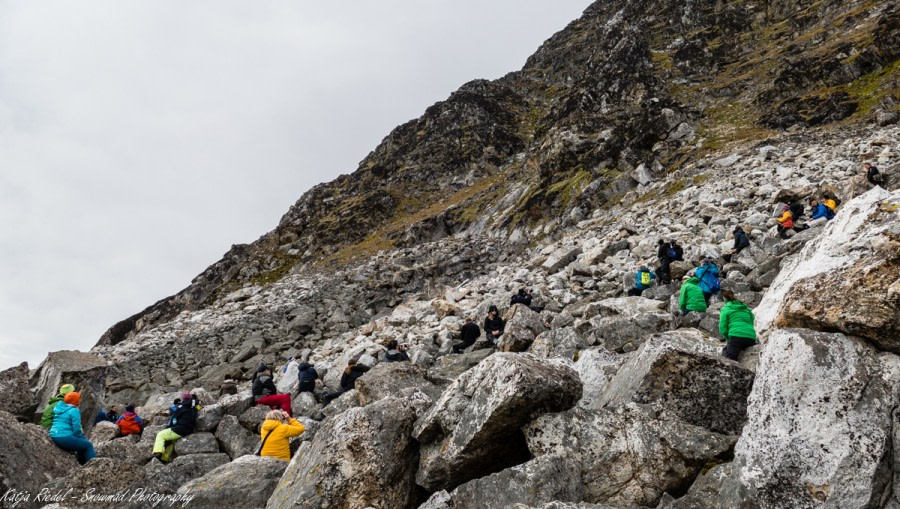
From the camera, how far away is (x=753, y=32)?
63.3 m

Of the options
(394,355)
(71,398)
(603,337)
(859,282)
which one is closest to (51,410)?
(71,398)

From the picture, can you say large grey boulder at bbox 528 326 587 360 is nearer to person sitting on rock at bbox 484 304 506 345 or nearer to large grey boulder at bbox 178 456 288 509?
person sitting on rock at bbox 484 304 506 345

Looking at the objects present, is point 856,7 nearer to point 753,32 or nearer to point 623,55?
point 753,32

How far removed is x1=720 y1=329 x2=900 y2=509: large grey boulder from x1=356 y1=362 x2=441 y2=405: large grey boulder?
6780 millimetres

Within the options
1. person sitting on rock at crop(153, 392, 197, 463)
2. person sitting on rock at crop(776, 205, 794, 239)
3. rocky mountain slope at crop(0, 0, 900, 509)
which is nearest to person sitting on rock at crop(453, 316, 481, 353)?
rocky mountain slope at crop(0, 0, 900, 509)

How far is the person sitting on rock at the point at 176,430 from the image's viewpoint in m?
11.2

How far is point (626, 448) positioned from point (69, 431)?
11046 mm

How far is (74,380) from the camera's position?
51.5 feet

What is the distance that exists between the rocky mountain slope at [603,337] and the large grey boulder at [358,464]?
0.04 m

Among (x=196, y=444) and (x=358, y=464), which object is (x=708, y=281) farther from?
(x=196, y=444)

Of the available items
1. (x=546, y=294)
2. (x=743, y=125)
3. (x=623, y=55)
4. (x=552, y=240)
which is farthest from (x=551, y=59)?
(x=546, y=294)

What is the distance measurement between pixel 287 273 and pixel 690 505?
2361 inches

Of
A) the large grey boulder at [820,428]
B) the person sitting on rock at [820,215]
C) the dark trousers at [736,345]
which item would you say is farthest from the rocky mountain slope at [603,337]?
the person sitting on rock at [820,215]

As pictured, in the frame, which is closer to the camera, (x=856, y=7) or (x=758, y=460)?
(x=758, y=460)
